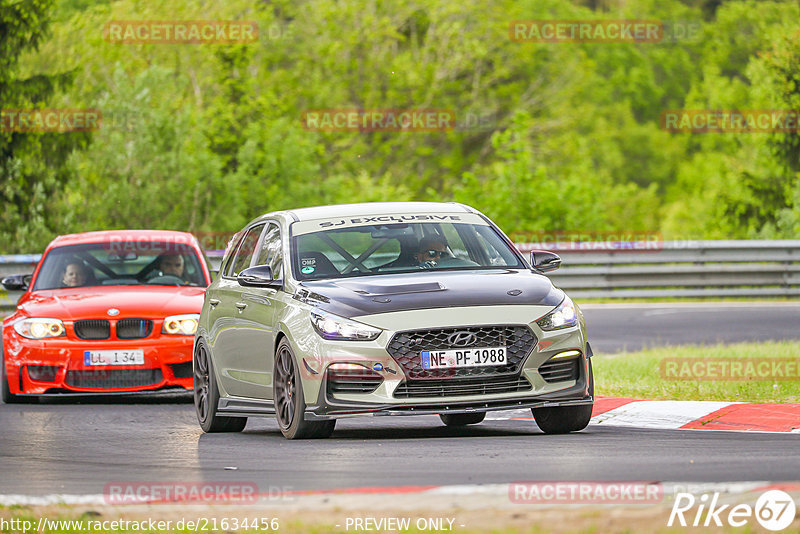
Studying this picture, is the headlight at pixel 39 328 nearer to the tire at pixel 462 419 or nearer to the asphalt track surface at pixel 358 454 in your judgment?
the asphalt track surface at pixel 358 454

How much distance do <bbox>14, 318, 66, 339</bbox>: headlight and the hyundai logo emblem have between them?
5699mm

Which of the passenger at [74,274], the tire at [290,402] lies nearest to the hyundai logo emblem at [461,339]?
the tire at [290,402]

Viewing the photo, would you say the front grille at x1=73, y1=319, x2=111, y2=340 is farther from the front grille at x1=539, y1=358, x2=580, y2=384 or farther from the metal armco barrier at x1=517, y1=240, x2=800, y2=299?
the metal armco barrier at x1=517, y1=240, x2=800, y2=299

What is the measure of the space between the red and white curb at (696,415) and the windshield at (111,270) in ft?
14.4

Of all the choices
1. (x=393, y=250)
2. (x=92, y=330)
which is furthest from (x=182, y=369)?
(x=393, y=250)

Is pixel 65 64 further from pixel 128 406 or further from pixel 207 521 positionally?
pixel 207 521

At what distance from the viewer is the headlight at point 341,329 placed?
31.4ft

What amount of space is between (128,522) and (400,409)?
10.4 feet

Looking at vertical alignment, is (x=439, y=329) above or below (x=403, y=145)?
above

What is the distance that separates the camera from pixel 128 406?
46.2ft

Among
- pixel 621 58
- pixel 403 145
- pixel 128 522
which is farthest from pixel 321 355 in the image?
pixel 621 58

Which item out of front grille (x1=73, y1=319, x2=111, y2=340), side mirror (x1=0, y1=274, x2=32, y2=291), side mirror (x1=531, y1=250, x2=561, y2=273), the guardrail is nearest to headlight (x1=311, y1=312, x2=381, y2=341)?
side mirror (x1=531, y1=250, x2=561, y2=273)

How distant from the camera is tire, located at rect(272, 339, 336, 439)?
9.96 meters

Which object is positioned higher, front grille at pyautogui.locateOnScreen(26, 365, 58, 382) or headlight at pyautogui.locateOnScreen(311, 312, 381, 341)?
headlight at pyautogui.locateOnScreen(311, 312, 381, 341)
